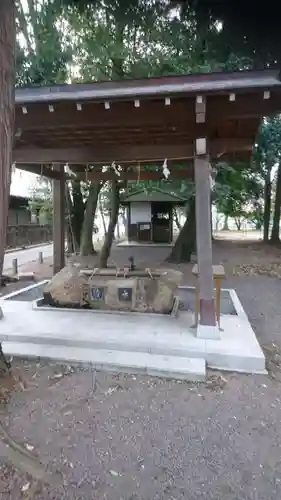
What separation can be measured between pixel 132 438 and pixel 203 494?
590 millimetres

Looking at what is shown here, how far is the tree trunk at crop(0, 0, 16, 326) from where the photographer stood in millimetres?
1662

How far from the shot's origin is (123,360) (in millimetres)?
3201

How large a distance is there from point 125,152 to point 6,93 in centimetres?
284

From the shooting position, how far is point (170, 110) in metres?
3.47

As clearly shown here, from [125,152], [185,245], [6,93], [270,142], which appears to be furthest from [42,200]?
[6,93]

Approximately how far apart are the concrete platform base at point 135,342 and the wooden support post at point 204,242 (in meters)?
0.32

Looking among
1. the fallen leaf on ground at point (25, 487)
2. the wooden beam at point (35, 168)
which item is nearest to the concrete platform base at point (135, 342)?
the fallen leaf on ground at point (25, 487)

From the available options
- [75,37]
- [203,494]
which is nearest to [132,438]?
[203,494]

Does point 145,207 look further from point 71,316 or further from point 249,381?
point 249,381

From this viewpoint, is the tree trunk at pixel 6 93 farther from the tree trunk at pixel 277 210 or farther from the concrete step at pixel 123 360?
the tree trunk at pixel 277 210

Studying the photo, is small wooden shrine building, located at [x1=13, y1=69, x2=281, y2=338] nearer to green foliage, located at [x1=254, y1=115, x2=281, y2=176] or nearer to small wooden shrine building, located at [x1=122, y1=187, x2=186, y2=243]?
green foliage, located at [x1=254, y1=115, x2=281, y2=176]

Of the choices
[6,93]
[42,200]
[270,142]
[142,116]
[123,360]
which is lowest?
[123,360]

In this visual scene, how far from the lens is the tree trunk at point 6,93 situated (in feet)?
5.45

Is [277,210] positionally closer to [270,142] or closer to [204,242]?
[270,142]
